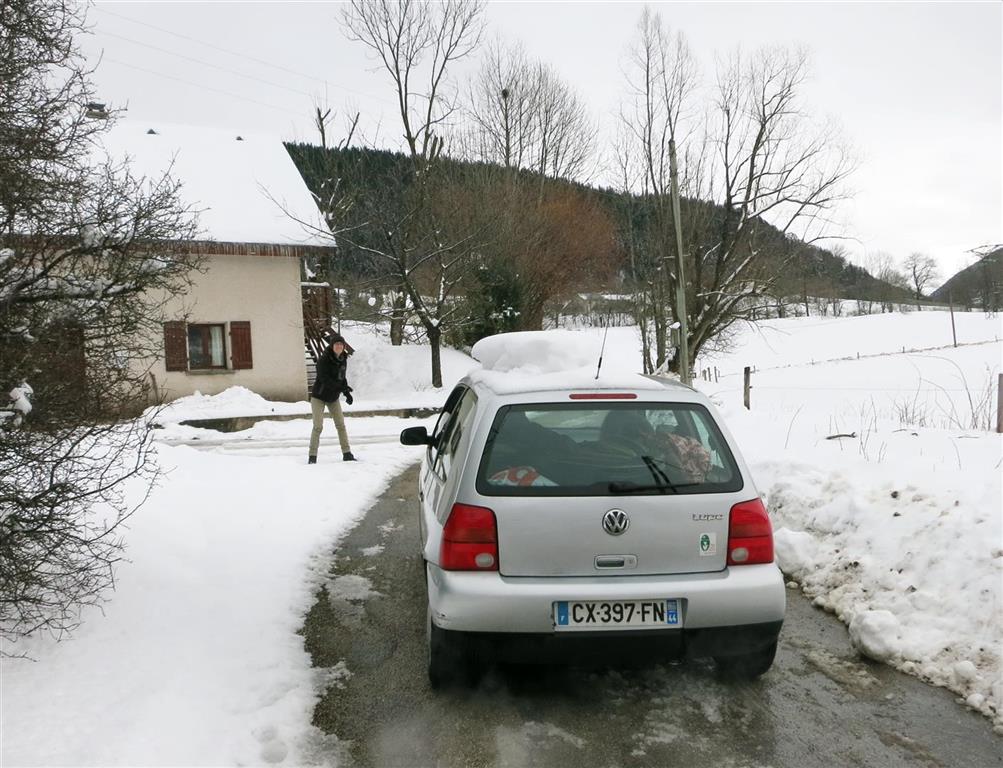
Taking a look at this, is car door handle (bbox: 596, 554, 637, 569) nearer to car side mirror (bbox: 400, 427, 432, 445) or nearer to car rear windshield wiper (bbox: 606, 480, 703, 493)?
car rear windshield wiper (bbox: 606, 480, 703, 493)

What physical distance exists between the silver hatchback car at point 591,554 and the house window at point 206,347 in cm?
1794

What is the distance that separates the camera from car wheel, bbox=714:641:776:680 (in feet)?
12.2

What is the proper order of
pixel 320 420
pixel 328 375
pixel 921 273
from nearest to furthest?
pixel 328 375
pixel 320 420
pixel 921 273

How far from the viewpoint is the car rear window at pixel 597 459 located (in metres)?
3.47

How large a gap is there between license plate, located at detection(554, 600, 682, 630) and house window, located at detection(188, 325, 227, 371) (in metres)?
18.4

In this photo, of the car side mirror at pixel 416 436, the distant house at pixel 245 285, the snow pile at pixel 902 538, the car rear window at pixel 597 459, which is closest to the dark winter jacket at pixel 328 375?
the car side mirror at pixel 416 436

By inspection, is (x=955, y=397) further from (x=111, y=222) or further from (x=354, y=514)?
(x=111, y=222)

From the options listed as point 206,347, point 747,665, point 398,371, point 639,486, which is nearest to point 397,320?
point 398,371

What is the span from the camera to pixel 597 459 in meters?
3.72

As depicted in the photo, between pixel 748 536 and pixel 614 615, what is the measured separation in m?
0.74

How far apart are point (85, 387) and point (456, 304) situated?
793 inches

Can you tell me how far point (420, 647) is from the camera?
4355 mm

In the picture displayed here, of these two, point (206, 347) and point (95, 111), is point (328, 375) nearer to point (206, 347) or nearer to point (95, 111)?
point (95, 111)

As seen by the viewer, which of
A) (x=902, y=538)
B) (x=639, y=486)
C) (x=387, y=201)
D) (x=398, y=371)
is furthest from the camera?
(x=398, y=371)
